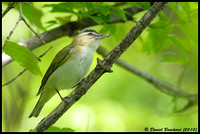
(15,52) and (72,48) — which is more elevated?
(72,48)

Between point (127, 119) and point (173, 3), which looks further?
point (127, 119)

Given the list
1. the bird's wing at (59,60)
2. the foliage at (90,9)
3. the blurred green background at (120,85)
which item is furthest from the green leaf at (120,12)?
the bird's wing at (59,60)

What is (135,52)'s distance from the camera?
7.52 meters

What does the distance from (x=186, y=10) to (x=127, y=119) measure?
3330mm

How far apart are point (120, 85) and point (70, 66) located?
8.83 feet

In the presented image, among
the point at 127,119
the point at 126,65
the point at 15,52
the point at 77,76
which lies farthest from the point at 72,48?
the point at 127,119

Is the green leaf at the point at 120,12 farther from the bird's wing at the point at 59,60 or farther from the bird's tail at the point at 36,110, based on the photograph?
the bird's tail at the point at 36,110

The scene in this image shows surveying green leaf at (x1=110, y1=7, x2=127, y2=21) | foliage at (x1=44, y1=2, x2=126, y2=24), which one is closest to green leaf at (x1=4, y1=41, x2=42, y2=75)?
foliage at (x1=44, y1=2, x2=126, y2=24)

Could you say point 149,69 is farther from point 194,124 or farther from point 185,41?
point 185,41

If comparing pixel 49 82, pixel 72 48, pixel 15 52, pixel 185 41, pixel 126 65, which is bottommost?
pixel 15 52

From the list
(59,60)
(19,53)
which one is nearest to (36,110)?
(59,60)

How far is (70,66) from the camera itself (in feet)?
14.2

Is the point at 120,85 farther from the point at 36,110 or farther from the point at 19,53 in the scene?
the point at 19,53

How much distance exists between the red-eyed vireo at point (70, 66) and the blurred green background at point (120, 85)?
40 centimetres
